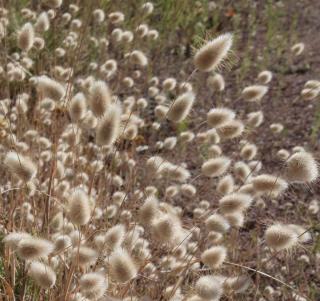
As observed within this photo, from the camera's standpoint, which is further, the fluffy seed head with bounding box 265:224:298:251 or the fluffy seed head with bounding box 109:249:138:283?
the fluffy seed head with bounding box 265:224:298:251

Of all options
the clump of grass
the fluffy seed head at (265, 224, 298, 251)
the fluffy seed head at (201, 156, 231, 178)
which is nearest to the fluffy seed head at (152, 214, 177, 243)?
the clump of grass

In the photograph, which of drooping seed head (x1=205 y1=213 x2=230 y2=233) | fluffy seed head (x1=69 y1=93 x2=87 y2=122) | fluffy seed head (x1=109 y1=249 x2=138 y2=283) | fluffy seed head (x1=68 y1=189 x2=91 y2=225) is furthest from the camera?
fluffy seed head (x1=69 y1=93 x2=87 y2=122)

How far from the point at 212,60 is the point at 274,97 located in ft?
9.68

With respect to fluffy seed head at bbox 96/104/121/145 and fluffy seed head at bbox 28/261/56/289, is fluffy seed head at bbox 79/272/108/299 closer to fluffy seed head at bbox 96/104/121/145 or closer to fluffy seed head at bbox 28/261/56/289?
fluffy seed head at bbox 28/261/56/289

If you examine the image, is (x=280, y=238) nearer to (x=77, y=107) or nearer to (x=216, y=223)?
(x=216, y=223)

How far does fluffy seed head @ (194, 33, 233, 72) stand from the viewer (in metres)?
1.58

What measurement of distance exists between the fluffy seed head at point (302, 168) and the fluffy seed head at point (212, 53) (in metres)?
0.36

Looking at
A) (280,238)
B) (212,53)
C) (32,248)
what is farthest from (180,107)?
(32,248)

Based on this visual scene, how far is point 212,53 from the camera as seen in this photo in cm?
158

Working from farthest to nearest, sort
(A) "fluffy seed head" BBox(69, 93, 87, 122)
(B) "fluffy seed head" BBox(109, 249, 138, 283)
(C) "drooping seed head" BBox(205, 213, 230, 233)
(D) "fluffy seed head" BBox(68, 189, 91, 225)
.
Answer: (A) "fluffy seed head" BBox(69, 93, 87, 122)
(C) "drooping seed head" BBox(205, 213, 230, 233)
(D) "fluffy seed head" BBox(68, 189, 91, 225)
(B) "fluffy seed head" BBox(109, 249, 138, 283)

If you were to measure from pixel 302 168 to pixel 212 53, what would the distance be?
16.2 inches

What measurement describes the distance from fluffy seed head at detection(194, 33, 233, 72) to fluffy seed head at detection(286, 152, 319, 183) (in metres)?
0.36

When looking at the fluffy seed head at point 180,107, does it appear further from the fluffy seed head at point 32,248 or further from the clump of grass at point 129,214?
the fluffy seed head at point 32,248

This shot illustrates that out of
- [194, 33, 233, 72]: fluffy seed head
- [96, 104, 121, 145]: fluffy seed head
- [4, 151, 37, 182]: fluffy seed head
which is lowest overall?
[4, 151, 37, 182]: fluffy seed head
